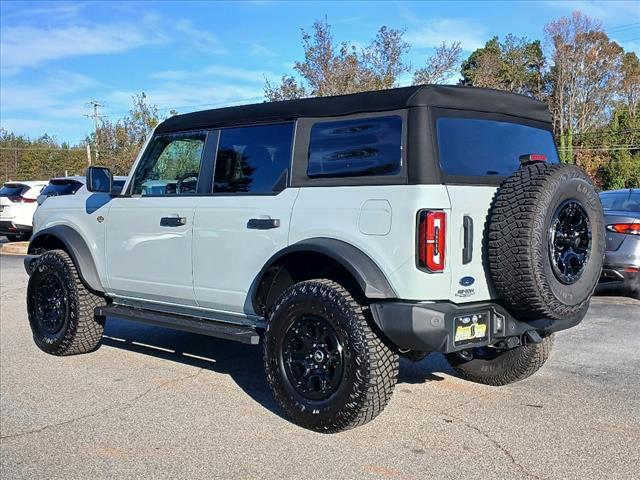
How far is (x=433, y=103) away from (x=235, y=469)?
2365mm

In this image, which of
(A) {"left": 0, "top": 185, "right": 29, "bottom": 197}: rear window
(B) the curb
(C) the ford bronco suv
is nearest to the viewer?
(C) the ford bronco suv

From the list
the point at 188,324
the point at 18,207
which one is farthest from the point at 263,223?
the point at 18,207

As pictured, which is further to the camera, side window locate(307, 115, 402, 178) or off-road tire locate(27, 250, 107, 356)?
off-road tire locate(27, 250, 107, 356)

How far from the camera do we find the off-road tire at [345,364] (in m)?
3.95

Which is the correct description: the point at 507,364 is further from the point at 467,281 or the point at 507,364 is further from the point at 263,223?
the point at 263,223

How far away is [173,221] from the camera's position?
5176 mm

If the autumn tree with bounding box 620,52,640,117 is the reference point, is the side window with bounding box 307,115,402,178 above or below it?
below

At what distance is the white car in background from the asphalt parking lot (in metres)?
12.3

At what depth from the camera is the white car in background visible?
17.5 metres

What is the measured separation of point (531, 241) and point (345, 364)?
128 cm

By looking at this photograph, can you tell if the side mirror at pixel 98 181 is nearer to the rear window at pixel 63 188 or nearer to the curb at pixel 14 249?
the rear window at pixel 63 188

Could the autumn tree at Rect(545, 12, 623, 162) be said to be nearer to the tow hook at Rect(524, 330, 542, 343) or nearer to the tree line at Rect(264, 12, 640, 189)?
the tree line at Rect(264, 12, 640, 189)

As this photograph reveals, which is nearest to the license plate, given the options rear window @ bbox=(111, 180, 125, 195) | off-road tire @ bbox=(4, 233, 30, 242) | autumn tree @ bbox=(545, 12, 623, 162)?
rear window @ bbox=(111, 180, 125, 195)

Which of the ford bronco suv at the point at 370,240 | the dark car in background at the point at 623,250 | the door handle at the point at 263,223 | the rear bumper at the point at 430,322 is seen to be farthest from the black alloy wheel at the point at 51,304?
the dark car in background at the point at 623,250
